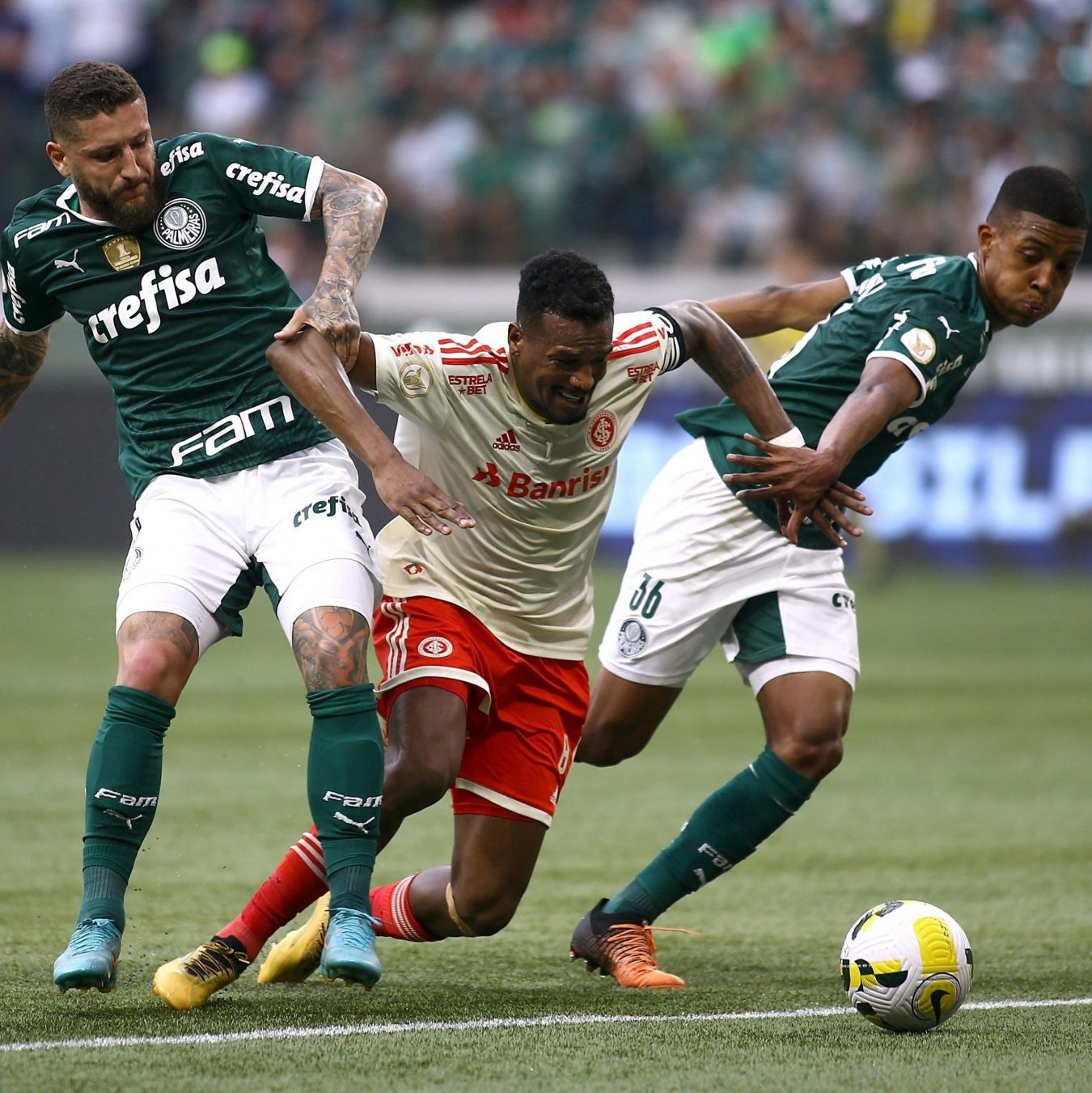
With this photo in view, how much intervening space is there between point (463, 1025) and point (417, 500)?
124 cm

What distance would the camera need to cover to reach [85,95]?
4477 mm

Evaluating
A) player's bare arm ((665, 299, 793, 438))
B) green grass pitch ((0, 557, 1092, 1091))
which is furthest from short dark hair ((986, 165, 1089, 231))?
green grass pitch ((0, 557, 1092, 1091))

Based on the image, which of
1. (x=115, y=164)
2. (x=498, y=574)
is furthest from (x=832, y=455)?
(x=115, y=164)

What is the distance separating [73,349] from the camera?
52.1 feet

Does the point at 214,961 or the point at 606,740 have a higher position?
the point at 606,740

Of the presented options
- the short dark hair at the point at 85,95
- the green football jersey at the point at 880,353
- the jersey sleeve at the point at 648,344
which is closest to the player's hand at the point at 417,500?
the jersey sleeve at the point at 648,344

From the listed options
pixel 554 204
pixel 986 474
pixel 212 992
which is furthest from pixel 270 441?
pixel 554 204

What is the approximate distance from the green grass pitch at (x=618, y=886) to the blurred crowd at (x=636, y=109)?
17.8 ft

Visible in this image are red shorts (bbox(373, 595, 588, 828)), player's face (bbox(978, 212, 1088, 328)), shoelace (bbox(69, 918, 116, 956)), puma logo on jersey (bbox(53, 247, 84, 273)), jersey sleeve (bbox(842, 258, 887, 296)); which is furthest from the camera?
jersey sleeve (bbox(842, 258, 887, 296))

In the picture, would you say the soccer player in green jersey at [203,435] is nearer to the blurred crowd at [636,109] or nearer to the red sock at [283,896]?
the red sock at [283,896]

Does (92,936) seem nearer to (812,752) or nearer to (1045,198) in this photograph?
(812,752)

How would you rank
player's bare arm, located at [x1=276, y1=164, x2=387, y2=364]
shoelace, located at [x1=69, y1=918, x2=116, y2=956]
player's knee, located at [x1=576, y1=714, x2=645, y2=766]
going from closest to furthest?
shoelace, located at [x1=69, y1=918, x2=116, y2=956] < player's bare arm, located at [x1=276, y1=164, x2=387, y2=364] < player's knee, located at [x1=576, y1=714, x2=645, y2=766]

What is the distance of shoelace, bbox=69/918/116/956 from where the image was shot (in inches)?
162

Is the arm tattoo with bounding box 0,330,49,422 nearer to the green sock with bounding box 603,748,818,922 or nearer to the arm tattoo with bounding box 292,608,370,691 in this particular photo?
the arm tattoo with bounding box 292,608,370,691
